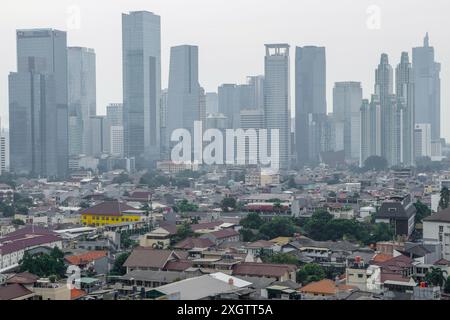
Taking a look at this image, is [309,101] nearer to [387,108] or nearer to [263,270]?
[387,108]

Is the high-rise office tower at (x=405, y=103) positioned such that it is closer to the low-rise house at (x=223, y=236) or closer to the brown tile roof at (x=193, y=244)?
the low-rise house at (x=223, y=236)

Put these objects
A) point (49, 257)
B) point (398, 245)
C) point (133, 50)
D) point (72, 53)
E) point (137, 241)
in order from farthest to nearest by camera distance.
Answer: point (133, 50) < point (72, 53) < point (137, 241) < point (398, 245) < point (49, 257)

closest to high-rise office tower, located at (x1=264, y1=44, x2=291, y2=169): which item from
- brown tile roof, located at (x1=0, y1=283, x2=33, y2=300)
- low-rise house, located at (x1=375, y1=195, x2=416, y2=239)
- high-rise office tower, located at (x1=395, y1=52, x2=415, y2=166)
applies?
high-rise office tower, located at (x1=395, y1=52, x2=415, y2=166)

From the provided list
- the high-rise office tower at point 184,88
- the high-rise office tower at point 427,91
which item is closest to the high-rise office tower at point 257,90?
the high-rise office tower at point 184,88

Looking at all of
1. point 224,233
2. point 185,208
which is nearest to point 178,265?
point 224,233

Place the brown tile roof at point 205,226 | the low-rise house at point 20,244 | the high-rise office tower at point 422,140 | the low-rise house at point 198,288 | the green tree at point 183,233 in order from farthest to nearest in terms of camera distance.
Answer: the high-rise office tower at point 422,140, the brown tile roof at point 205,226, the green tree at point 183,233, the low-rise house at point 20,244, the low-rise house at point 198,288
